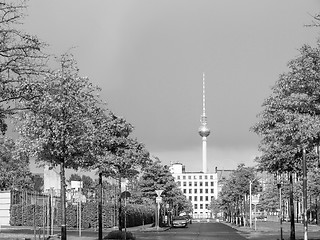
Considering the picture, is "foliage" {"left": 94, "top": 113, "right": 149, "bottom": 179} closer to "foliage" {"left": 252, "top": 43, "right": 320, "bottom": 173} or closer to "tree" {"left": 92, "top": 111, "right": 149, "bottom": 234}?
"tree" {"left": 92, "top": 111, "right": 149, "bottom": 234}

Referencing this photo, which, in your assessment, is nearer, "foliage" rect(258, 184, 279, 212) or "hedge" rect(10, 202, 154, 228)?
"hedge" rect(10, 202, 154, 228)

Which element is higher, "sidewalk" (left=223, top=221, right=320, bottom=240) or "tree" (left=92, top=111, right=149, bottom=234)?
"tree" (left=92, top=111, right=149, bottom=234)

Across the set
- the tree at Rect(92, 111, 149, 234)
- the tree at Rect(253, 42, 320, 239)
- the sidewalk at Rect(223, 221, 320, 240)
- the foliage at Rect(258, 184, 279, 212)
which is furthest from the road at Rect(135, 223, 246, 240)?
the foliage at Rect(258, 184, 279, 212)

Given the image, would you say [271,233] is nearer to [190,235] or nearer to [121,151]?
[190,235]

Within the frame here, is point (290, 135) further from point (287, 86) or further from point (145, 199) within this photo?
point (145, 199)

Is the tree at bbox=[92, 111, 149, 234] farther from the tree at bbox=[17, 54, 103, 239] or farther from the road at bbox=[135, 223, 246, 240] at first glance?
the tree at bbox=[17, 54, 103, 239]

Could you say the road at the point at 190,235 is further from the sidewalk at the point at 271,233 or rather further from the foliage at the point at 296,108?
the foliage at the point at 296,108

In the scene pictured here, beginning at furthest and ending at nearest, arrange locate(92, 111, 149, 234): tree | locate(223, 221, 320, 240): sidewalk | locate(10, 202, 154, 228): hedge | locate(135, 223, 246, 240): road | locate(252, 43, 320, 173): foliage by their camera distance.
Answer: locate(10, 202, 154, 228): hedge → locate(135, 223, 246, 240): road → locate(223, 221, 320, 240): sidewalk → locate(92, 111, 149, 234): tree → locate(252, 43, 320, 173): foliage

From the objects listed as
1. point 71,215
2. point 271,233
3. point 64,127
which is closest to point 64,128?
point 64,127

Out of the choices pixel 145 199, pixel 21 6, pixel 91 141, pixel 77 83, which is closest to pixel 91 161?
pixel 91 141

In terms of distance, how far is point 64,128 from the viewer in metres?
29.7

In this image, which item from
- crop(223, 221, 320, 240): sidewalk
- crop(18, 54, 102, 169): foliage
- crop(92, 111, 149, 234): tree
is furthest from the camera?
crop(223, 221, 320, 240): sidewalk

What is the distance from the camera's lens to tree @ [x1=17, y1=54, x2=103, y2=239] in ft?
96.5

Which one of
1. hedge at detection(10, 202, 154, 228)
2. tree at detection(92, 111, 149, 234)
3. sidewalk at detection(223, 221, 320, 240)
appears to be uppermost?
tree at detection(92, 111, 149, 234)
